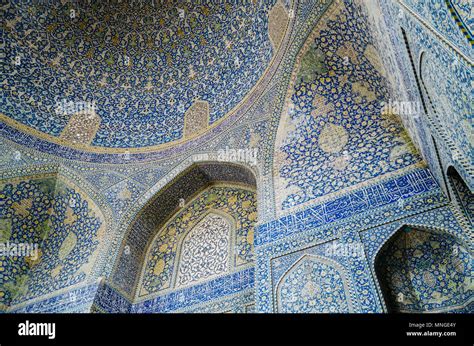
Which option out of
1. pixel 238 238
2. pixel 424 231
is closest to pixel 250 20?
pixel 238 238

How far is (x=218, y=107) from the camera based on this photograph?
6.45 m

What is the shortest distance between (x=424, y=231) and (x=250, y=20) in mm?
4300

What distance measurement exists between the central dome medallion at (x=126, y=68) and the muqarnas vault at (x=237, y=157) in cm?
3

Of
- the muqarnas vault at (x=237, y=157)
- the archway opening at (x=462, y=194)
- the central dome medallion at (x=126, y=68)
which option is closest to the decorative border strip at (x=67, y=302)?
the muqarnas vault at (x=237, y=157)

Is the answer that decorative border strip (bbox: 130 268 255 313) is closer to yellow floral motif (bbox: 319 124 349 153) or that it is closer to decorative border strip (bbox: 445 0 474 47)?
yellow floral motif (bbox: 319 124 349 153)

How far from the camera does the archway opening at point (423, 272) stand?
3305 millimetres

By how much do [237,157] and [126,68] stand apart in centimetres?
321

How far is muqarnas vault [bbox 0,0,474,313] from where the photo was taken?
3.32 m

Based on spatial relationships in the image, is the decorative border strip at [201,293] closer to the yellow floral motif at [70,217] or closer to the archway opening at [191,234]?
the archway opening at [191,234]

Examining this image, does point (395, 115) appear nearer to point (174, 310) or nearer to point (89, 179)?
point (174, 310)

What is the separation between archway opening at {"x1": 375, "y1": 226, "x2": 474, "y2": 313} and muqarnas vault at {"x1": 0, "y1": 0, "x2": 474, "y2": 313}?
13 mm

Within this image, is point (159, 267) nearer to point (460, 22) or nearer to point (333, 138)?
point (333, 138)

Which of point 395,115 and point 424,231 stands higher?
point 395,115
